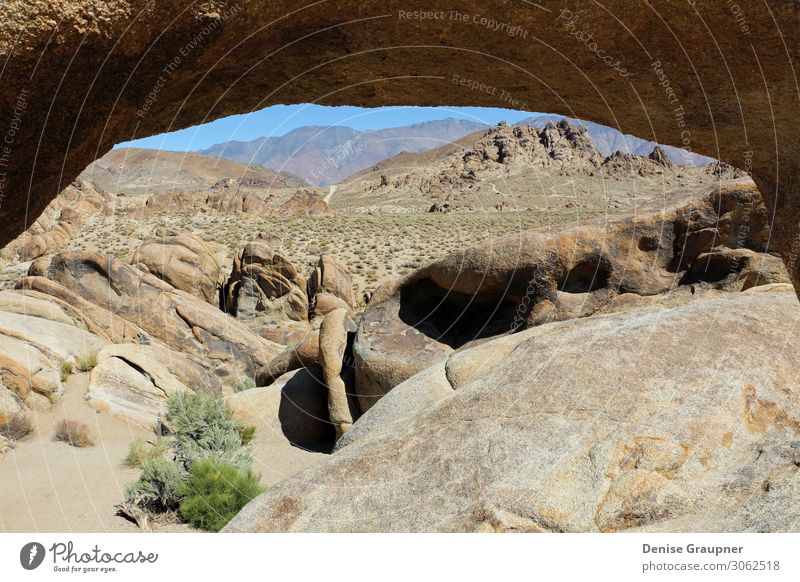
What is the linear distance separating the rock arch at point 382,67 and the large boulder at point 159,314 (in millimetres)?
15503

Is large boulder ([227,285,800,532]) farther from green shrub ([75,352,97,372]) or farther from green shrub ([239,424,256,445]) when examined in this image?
green shrub ([75,352,97,372])

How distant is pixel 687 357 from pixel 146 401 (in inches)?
444

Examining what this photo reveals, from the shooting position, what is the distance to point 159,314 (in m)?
18.8

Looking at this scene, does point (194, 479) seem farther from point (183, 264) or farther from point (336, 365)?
point (183, 264)

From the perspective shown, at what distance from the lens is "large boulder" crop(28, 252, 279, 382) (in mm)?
18359

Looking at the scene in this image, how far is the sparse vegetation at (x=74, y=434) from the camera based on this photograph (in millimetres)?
11867

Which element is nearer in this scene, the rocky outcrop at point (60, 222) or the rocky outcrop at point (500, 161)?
the rocky outcrop at point (60, 222)

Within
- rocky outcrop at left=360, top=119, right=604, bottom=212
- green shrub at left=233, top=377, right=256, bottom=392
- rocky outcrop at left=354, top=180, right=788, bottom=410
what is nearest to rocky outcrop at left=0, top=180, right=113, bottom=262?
green shrub at left=233, top=377, right=256, bottom=392

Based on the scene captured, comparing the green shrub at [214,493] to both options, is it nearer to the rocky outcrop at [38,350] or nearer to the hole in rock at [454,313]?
the hole in rock at [454,313]

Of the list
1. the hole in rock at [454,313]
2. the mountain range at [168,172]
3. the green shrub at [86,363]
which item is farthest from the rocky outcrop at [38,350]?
the mountain range at [168,172]

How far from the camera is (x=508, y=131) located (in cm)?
11250

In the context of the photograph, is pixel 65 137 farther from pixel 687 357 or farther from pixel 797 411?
pixel 797 411

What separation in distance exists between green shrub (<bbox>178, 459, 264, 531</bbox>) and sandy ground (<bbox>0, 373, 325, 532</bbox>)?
0.32 metres

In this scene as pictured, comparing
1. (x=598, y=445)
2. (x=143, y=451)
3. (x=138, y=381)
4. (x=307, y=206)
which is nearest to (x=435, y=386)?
(x=598, y=445)
